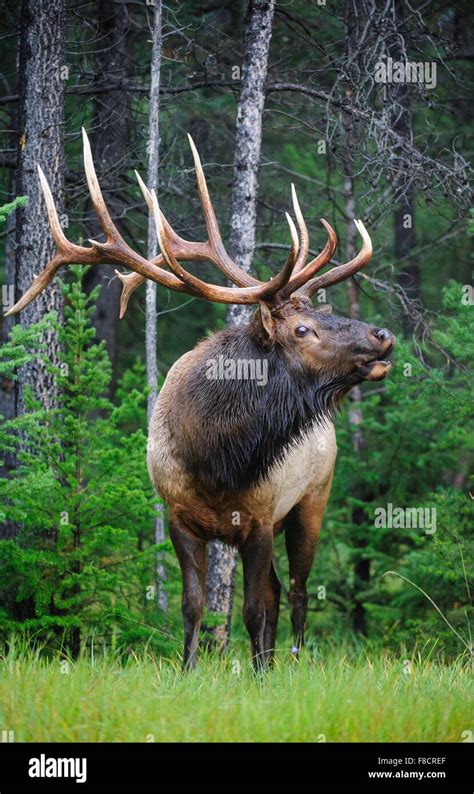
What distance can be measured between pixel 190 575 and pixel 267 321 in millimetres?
1658

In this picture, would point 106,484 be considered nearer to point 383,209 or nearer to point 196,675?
point 196,675

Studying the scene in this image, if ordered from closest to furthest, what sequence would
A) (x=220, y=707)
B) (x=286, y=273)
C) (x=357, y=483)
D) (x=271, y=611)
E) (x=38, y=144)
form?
(x=220, y=707), (x=286, y=273), (x=271, y=611), (x=38, y=144), (x=357, y=483)

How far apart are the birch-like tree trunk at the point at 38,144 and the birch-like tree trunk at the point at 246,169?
Result: 146 centimetres

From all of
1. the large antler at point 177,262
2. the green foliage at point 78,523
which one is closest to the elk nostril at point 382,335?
the large antler at point 177,262

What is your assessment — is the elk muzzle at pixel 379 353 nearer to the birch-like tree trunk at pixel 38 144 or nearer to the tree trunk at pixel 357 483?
the birch-like tree trunk at pixel 38 144

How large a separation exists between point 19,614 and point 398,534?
3.98 m

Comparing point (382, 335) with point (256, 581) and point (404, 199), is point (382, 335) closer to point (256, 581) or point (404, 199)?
point (256, 581)

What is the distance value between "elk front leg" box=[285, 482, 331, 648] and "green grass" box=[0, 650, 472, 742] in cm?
221

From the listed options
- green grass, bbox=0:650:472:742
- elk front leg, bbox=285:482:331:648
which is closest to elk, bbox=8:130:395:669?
green grass, bbox=0:650:472:742

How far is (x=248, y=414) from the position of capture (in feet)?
20.7

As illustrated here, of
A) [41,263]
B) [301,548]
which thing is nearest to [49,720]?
[301,548]

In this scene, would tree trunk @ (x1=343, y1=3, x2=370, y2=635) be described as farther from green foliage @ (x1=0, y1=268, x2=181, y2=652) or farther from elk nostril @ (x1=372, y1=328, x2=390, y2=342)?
elk nostril @ (x1=372, y1=328, x2=390, y2=342)

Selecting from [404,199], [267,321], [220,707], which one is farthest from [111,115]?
[220,707]
